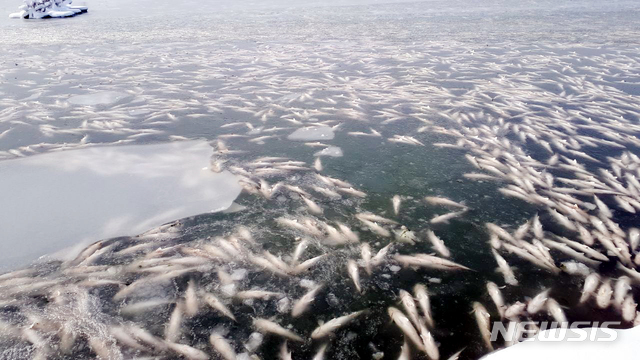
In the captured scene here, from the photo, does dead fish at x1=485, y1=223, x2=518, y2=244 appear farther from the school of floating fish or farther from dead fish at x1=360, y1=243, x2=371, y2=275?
dead fish at x1=360, y1=243, x2=371, y2=275

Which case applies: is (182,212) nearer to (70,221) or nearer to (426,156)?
(70,221)

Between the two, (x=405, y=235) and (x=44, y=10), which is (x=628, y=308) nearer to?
(x=405, y=235)

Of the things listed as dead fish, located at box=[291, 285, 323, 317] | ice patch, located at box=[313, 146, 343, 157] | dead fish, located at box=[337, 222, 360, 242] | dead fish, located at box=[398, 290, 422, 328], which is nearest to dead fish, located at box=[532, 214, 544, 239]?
dead fish, located at box=[398, 290, 422, 328]

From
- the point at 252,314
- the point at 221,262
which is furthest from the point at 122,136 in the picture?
the point at 252,314

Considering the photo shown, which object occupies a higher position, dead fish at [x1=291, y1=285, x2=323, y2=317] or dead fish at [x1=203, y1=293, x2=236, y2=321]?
dead fish at [x1=291, y1=285, x2=323, y2=317]

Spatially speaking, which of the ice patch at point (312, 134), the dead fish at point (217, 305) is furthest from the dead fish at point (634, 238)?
the ice patch at point (312, 134)

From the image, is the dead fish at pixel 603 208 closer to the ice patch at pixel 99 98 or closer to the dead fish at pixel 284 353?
the dead fish at pixel 284 353

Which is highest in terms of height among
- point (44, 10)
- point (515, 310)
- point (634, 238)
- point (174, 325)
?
point (44, 10)

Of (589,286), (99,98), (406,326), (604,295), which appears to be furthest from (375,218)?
(99,98)
